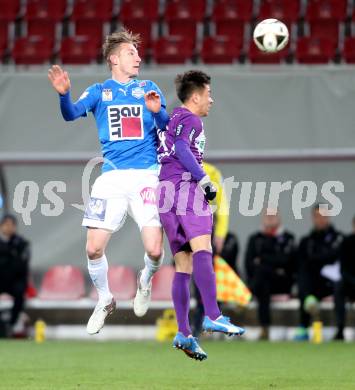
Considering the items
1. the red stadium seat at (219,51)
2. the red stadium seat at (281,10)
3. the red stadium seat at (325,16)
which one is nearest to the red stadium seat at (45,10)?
the red stadium seat at (219,51)

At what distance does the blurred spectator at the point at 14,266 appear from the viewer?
13781mm

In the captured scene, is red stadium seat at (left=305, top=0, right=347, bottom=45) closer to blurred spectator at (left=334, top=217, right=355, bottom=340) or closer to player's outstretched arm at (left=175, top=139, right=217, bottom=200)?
blurred spectator at (left=334, top=217, right=355, bottom=340)

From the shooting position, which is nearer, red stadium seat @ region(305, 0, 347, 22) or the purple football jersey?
the purple football jersey

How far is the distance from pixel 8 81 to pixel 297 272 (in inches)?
178

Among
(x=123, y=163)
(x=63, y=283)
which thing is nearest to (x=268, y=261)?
(x=63, y=283)

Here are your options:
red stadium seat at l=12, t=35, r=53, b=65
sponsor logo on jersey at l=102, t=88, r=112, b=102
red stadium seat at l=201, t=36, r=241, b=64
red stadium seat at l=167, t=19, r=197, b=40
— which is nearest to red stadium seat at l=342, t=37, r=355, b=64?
red stadium seat at l=201, t=36, r=241, b=64

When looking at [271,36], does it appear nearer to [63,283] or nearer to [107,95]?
[107,95]

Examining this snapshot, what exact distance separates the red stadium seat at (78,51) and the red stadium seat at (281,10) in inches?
103

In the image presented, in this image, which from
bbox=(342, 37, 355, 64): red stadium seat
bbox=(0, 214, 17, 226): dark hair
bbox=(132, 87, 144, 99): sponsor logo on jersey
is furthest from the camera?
bbox=(342, 37, 355, 64): red stadium seat

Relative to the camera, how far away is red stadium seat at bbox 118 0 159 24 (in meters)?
16.4

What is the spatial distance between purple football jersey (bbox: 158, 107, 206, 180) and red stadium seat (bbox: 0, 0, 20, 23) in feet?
29.8

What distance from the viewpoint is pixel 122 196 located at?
816cm

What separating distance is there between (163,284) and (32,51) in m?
4.21

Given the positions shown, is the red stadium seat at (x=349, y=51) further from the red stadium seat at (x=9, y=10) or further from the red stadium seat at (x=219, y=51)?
the red stadium seat at (x=9, y=10)
